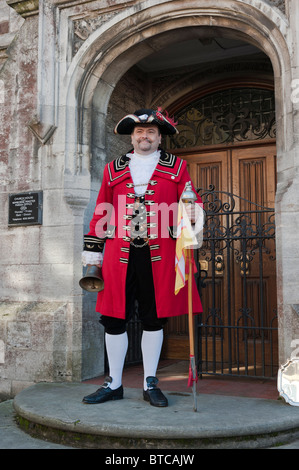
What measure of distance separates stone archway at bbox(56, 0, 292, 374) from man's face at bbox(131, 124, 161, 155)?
1422mm

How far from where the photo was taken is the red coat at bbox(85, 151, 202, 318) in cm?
388

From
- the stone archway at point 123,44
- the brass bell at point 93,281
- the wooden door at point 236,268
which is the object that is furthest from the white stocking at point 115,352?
the wooden door at point 236,268

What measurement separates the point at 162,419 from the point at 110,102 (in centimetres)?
408

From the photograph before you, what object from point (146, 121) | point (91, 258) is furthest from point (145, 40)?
point (91, 258)

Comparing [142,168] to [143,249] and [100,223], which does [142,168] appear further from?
[143,249]

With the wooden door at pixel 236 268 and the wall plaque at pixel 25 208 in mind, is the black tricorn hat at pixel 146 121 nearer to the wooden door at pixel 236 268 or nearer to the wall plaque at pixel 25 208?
the wall plaque at pixel 25 208

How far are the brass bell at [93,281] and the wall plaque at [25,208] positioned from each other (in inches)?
68.6

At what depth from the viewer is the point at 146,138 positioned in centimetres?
405

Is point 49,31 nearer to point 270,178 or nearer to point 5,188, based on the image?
point 5,188

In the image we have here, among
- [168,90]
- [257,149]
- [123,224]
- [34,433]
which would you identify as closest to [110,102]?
[168,90]

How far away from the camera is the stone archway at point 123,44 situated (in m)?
4.82

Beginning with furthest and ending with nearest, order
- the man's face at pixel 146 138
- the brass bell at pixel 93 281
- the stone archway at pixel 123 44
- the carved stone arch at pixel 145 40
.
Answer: the stone archway at pixel 123 44 → the carved stone arch at pixel 145 40 → the man's face at pixel 146 138 → the brass bell at pixel 93 281

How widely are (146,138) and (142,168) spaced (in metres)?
0.24

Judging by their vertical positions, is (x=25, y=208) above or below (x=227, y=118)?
below
